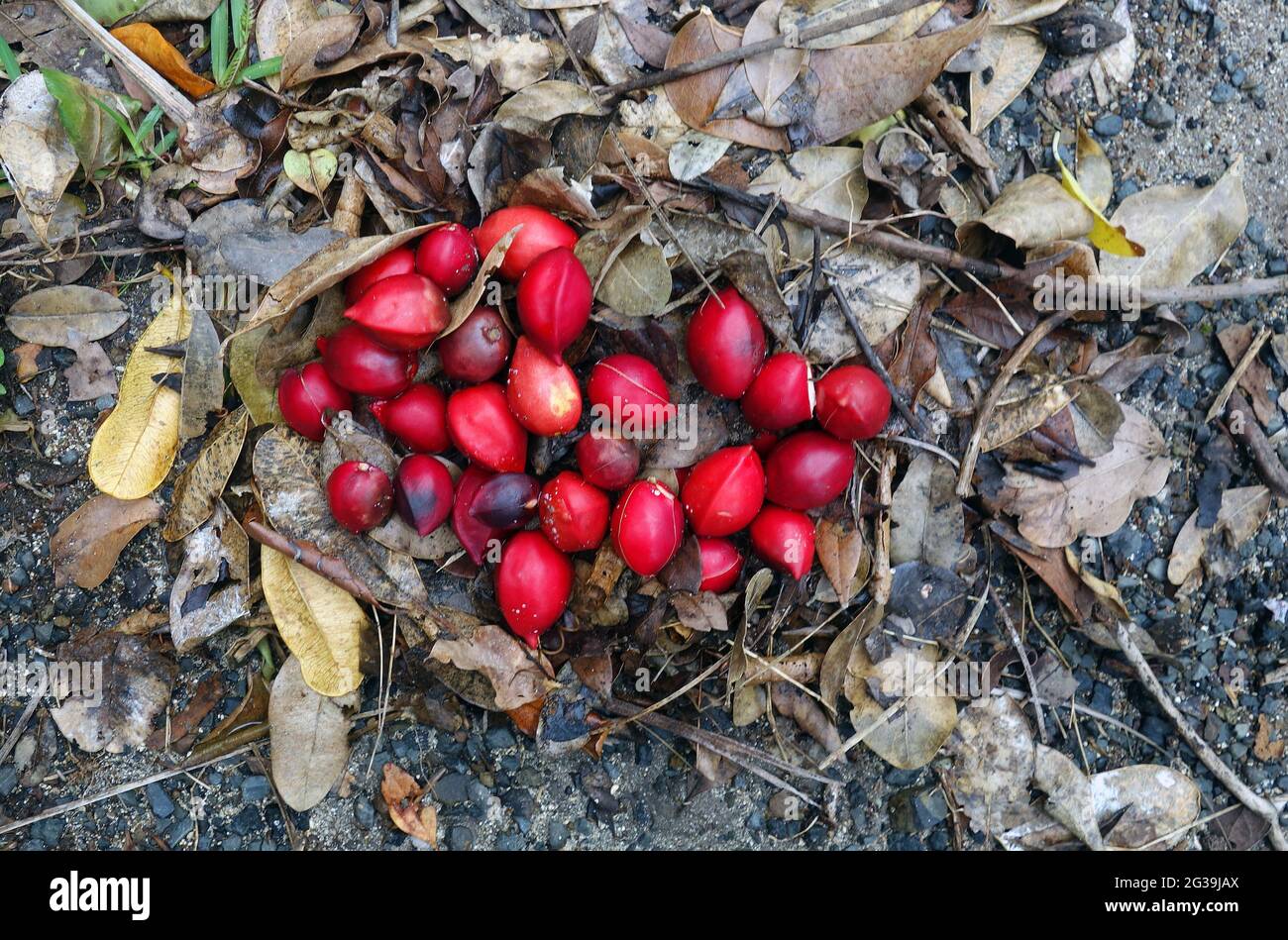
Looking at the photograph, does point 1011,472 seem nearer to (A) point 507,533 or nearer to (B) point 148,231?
(A) point 507,533

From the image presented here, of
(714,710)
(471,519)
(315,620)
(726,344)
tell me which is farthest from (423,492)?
(714,710)

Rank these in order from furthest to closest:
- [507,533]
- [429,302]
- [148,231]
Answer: [148,231] < [507,533] < [429,302]

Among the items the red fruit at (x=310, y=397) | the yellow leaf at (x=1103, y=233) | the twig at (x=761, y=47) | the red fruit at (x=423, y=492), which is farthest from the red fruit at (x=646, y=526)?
the yellow leaf at (x=1103, y=233)

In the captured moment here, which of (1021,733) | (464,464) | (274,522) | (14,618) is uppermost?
(464,464)

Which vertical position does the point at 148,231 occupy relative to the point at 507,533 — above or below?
above

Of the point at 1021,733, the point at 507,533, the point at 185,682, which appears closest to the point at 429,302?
the point at 507,533

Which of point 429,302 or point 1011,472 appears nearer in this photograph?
point 429,302
